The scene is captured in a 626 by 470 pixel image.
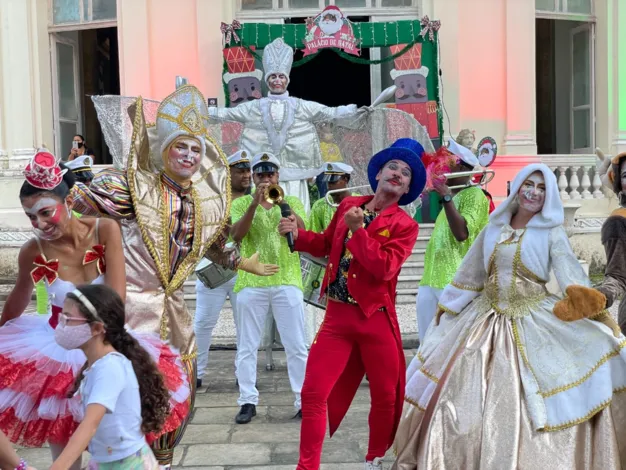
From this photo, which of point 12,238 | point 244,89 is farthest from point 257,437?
point 12,238

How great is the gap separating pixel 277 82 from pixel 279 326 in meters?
3.31

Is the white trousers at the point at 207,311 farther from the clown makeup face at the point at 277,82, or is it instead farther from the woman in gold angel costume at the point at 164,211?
the clown makeup face at the point at 277,82

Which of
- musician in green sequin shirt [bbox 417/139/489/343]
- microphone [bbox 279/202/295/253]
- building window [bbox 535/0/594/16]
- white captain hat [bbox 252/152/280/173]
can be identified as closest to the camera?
microphone [bbox 279/202/295/253]

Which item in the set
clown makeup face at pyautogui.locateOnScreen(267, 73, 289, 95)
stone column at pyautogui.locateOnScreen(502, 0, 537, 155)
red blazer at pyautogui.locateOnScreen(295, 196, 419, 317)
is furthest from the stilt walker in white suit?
stone column at pyautogui.locateOnScreen(502, 0, 537, 155)

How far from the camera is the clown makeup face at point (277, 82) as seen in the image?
8.53 metres

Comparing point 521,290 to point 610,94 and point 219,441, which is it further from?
point 610,94

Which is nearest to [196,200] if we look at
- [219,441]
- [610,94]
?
[219,441]

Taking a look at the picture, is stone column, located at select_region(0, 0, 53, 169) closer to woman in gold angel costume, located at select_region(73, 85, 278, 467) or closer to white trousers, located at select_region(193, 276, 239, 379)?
white trousers, located at select_region(193, 276, 239, 379)

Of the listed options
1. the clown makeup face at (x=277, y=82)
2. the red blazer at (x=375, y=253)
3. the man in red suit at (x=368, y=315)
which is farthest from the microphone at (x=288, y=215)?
the clown makeup face at (x=277, y=82)

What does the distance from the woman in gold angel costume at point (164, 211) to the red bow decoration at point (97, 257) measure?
45 cm

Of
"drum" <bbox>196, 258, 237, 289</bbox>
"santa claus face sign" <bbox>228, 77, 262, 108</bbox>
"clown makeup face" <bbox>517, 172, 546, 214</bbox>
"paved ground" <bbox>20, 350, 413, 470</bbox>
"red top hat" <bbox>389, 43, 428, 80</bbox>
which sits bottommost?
"paved ground" <bbox>20, 350, 413, 470</bbox>

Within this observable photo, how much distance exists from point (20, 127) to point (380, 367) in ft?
30.3

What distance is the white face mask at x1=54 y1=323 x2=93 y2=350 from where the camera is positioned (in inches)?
116

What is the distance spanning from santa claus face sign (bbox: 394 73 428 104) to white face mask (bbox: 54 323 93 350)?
897 cm
